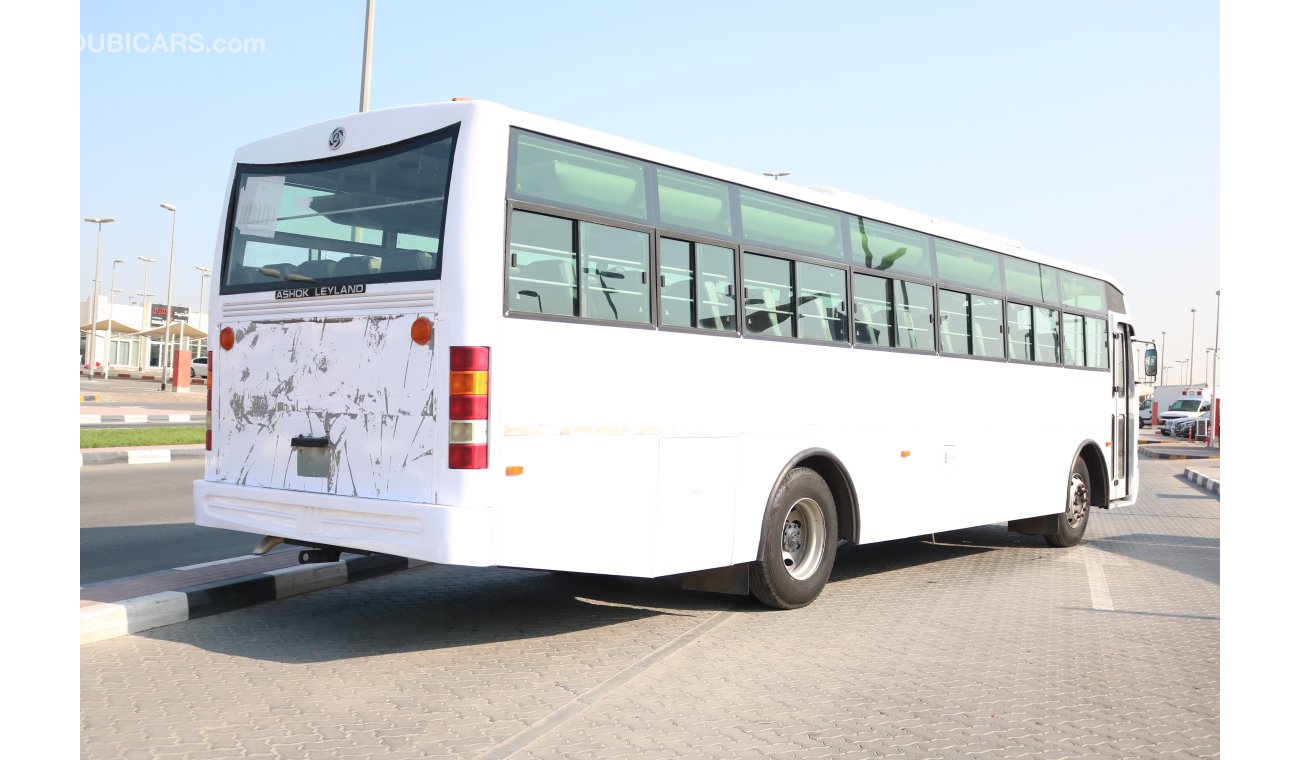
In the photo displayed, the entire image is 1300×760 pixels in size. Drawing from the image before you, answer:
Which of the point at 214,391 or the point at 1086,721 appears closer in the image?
the point at 1086,721

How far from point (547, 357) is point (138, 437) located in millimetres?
18498

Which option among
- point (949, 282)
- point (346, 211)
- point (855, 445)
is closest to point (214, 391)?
point (346, 211)

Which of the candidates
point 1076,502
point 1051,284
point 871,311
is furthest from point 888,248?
point 1076,502

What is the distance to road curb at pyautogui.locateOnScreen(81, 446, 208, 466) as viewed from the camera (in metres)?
18.7

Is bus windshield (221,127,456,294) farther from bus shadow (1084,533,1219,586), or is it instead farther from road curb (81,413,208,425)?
road curb (81,413,208,425)

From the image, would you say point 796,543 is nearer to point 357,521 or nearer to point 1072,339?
point 357,521

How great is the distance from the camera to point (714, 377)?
769 centimetres

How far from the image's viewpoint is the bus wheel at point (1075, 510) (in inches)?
494

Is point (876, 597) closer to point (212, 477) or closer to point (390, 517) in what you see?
point (390, 517)

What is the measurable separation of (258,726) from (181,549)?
19.3ft

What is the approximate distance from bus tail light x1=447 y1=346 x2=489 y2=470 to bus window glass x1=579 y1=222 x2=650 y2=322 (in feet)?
2.79

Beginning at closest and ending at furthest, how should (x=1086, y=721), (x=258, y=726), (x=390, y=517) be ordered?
1. (x=258, y=726)
2. (x=1086, y=721)
3. (x=390, y=517)

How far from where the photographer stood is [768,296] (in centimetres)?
827

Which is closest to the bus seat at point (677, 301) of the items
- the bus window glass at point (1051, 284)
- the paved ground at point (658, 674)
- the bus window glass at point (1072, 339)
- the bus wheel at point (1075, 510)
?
the paved ground at point (658, 674)
